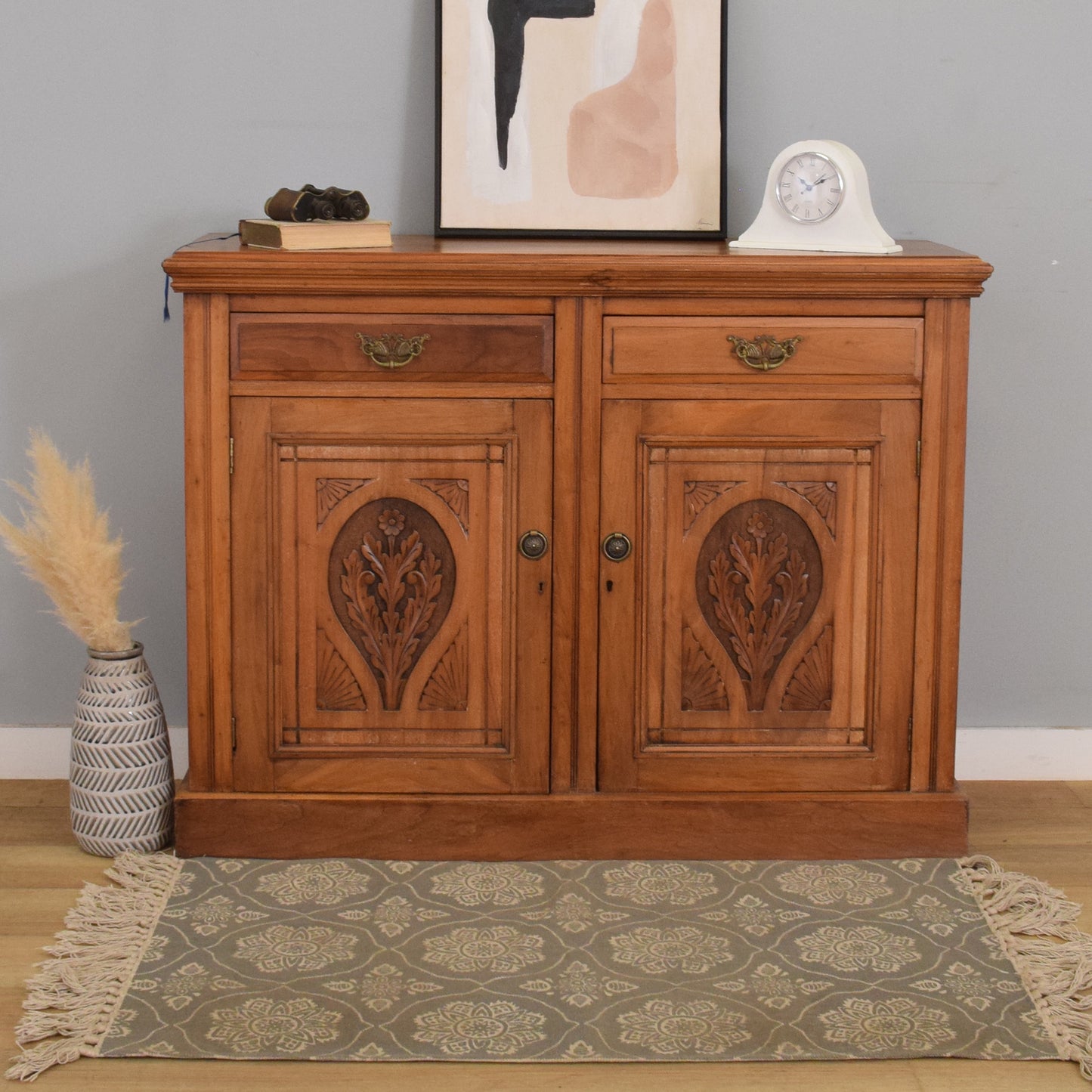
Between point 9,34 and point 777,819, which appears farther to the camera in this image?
point 9,34

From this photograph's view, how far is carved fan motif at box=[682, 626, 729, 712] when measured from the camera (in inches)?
91.6

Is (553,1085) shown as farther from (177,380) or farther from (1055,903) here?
(177,380)

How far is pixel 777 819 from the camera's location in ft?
7.69

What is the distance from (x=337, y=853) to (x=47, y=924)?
46 cm

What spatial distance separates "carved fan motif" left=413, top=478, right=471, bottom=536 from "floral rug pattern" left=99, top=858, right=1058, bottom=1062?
0.59m

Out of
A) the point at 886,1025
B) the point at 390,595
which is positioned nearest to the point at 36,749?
the point at 390,595

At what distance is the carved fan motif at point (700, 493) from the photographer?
229 cm

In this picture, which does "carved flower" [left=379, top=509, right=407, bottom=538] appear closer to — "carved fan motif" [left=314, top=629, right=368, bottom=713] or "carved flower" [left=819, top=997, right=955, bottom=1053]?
"carved fan motif" [left=314, top=629, right=368, bottom=713]

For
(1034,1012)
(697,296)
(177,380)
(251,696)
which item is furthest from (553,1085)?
(177,380)

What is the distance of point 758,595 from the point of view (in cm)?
231

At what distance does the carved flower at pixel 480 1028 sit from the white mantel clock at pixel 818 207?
126 centimetres

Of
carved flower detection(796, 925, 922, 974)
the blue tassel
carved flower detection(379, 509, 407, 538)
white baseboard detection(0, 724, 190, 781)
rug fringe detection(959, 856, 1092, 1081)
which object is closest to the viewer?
rug fringe detection(959, 856, 1092, 1081)

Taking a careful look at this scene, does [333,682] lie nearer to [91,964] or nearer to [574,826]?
[574,826]

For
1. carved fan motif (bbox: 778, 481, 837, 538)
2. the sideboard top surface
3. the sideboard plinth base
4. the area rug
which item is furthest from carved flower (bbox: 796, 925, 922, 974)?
the sideboard top surface
